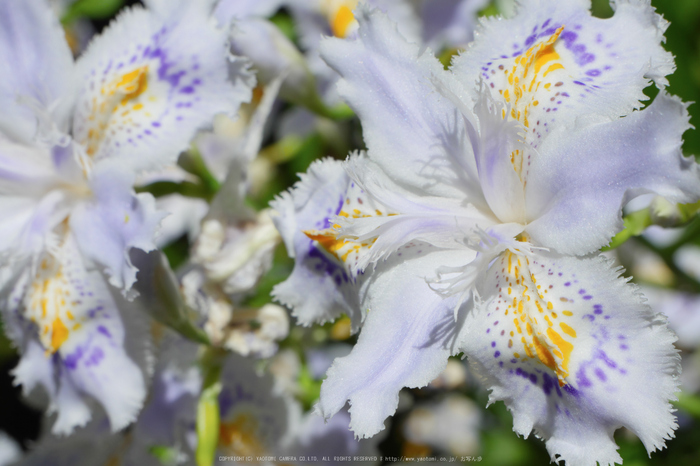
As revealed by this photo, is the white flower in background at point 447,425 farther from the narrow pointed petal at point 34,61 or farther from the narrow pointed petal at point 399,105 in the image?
the narrow pointed petal at point 34,61

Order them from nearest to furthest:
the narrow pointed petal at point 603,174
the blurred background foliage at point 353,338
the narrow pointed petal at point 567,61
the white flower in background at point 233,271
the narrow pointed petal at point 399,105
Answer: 1. the narrow pointed petal at point 603,174
2. the narrow pointed petal at point 567,61
3. the narrow pointed petal at point 399,105
4. the white flower in background at point 233,271
5. the blurred background foliage at point 353,338

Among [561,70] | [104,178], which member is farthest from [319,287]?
[561,70]

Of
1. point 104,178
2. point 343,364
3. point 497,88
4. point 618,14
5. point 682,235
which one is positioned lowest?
point 682,235

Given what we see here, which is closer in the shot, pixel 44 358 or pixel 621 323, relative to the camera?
pixel 621 323

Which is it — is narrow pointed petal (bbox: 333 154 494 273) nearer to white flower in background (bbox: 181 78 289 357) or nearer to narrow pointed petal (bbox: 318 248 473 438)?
narrow pointed petal (bbox: 318 248 473 438)

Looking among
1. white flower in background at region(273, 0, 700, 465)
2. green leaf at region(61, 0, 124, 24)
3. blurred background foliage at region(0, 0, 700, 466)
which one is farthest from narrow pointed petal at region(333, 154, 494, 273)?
green leaf at region(61, 0, 124, 24)

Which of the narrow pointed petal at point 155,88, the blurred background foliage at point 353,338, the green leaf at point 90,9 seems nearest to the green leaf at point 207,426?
the blurred background foliage at point 353,338

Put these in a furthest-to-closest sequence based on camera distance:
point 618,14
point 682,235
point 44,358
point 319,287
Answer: point 682,235, point 44,358, point 319,287, point 618,14

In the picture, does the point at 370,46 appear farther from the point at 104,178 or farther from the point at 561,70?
the point at 104,178
